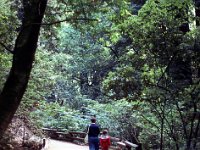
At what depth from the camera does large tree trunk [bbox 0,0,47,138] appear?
18.7ft

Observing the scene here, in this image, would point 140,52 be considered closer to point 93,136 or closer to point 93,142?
point 93,136

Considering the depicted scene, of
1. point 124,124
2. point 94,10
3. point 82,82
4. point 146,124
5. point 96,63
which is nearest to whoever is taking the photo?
point 94,10

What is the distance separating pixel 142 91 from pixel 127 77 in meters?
0.63

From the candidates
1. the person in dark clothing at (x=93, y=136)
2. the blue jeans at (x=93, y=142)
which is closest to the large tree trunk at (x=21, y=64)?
the person in dark clothing at (x=93, y=136)

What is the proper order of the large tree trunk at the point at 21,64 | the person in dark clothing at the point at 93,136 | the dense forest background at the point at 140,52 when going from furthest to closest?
1. the person in dark clothing at the point at 93,136
2. the dense forest background at the point at 140,52
3. the large tree trunk at the point at 21,64

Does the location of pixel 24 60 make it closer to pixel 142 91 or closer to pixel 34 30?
pixel 34 30

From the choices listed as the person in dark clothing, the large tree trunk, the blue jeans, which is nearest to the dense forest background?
the large tree trunk

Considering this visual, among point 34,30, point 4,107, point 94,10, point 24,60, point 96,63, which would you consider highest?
point 96,63

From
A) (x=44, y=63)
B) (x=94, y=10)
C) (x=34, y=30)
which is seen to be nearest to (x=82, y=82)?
(x=44, y=63)

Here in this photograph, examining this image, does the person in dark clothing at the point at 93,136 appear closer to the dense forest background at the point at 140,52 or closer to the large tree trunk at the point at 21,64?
the dense forest background at the point at 140,52

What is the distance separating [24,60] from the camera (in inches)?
234

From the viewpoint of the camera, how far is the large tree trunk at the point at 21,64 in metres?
5.70

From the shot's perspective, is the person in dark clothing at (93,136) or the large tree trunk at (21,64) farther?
the person in dark clothing at (93,136)

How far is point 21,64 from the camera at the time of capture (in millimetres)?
5934
